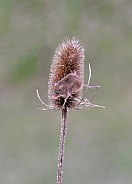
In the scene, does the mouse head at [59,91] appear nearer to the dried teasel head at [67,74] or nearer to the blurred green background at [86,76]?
the dried teasel head at [67,74]

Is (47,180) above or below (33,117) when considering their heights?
below

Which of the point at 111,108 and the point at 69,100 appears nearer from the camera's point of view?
the point at 69,100

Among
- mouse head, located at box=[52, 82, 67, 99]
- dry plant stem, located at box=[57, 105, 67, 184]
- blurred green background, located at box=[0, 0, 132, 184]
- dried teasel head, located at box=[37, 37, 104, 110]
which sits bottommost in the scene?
dry plant stem, located at box=[57, 105, 67, 184]

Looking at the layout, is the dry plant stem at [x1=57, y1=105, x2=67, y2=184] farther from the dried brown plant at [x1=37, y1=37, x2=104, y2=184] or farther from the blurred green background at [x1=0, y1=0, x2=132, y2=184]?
the blurred green background at [x1=0, y1=0, x2=132, y2=184]

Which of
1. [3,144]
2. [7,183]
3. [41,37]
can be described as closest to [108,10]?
[41,37]

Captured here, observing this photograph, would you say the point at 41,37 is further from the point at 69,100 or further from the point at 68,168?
the point at 69,100

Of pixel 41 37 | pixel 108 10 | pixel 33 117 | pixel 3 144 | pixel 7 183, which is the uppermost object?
pixel 108 10

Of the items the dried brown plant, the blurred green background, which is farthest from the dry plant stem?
the blurred green background

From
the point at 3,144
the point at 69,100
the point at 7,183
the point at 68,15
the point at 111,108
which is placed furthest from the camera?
the point at 68,15

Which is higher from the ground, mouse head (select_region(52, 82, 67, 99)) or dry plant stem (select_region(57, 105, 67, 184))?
mouse head (select_region(52, 82, 67, 99))
